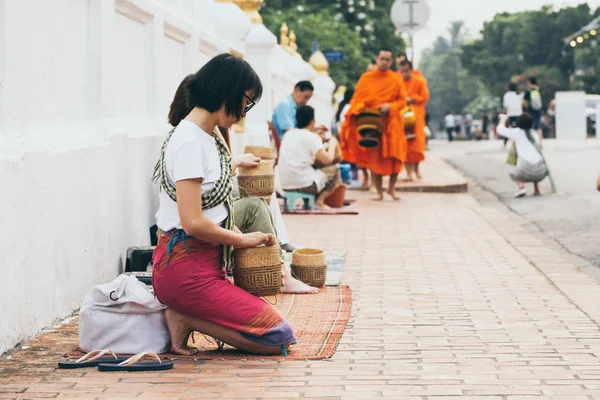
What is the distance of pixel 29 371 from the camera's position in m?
4.77

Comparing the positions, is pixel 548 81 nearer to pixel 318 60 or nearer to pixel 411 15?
pixel 318 60

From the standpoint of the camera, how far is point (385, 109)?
1372 centimetres

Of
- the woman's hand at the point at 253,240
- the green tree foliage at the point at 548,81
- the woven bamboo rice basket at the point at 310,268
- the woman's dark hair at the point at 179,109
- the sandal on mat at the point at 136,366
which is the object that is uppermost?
the green tree foliage at the point at 548,81

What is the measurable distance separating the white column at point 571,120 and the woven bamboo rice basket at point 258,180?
3330cm

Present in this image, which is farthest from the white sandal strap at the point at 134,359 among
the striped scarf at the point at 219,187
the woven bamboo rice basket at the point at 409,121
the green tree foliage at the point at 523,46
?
the green tree foliage at the point at 523,46

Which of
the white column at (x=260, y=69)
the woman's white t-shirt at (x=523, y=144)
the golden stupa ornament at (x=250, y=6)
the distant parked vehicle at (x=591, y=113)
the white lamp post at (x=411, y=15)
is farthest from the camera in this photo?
the distant parked vehicle at (x=591, y=113)

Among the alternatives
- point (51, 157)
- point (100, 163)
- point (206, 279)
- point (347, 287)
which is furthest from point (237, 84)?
point (347, 287)

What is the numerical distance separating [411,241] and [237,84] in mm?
5190

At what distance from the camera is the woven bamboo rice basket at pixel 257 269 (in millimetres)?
5398

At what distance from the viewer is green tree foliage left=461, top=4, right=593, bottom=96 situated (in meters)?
68.6

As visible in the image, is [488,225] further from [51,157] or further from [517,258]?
[51,157]

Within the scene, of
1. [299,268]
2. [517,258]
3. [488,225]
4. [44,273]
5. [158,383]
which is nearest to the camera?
[158,383]

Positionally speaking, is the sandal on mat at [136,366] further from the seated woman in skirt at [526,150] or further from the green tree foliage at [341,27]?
the green tree foliage at [341,27]

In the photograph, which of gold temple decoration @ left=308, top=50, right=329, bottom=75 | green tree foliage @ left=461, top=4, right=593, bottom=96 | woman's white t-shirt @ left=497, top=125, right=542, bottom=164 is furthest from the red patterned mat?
green tree foliage @ left=461, top=4, right=593, bottom=96
